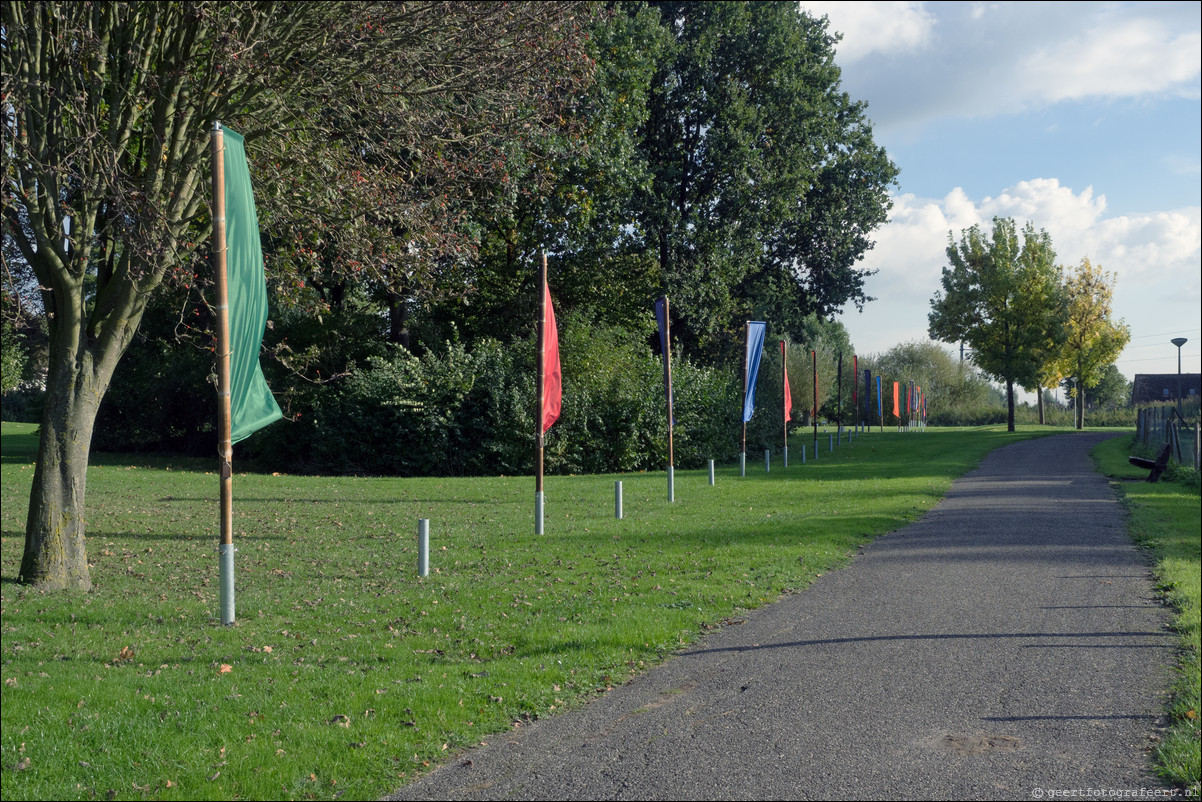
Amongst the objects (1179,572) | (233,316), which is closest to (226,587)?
(233,316)

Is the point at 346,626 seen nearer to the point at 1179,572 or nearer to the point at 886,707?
the point at 886,707

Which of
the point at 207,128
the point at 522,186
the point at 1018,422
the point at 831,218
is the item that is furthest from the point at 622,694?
the point at 1018,422

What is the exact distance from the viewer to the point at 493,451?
90.7 ft

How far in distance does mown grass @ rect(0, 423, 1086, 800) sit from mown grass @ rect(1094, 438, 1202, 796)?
3.33m

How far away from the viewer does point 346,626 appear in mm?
7977

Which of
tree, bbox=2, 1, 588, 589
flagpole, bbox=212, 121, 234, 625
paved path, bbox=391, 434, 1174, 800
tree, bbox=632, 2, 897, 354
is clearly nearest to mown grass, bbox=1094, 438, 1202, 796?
paved path, bbox=391, 434, 1174, 800

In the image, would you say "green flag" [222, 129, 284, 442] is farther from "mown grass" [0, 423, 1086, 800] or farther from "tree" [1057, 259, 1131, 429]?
"tree" [1057, 259, 1131, 429]

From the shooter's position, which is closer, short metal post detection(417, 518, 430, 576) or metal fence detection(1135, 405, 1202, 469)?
short metal post detection(417, 518, 430, 576)

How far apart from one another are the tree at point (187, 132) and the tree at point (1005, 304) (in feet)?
146

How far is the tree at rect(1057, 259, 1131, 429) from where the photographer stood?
52156mm

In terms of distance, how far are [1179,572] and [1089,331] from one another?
4908cm

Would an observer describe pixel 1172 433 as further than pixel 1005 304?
No

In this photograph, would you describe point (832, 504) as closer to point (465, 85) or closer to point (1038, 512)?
point (1038, 512)

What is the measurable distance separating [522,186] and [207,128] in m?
12.1
